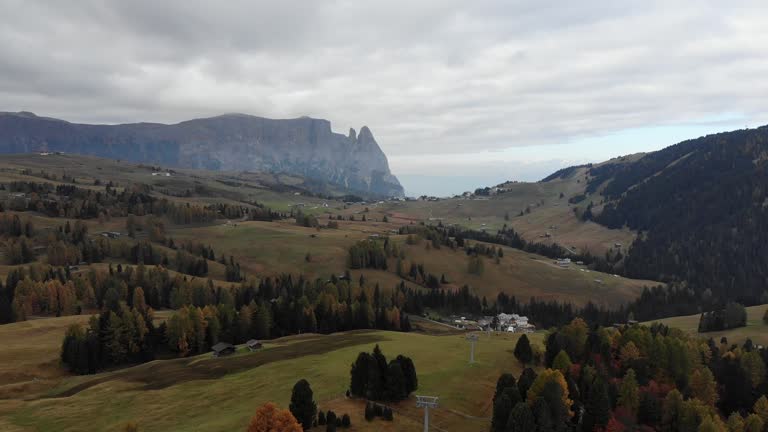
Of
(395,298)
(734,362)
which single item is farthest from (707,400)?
(395,298)

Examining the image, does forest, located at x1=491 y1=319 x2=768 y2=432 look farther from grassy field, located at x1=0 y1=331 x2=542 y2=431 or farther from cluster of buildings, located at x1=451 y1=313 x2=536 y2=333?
cluster of buildings, located at x1=451 y1=313 x2=536 y2=333

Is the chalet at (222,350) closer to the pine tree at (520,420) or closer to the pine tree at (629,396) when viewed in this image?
the pine tree at (520,420)

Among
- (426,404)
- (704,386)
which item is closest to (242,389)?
(426,404)

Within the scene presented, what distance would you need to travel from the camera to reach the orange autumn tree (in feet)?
177

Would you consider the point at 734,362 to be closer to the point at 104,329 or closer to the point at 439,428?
the point at 439,428

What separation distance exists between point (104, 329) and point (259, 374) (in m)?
50.1

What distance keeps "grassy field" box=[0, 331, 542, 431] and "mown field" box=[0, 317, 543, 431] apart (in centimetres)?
14

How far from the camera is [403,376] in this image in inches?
2864

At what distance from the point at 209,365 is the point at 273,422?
4946 centimetres

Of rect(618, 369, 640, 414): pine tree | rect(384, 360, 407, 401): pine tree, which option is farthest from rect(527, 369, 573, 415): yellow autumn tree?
rect(384, 360, 407, 401): pine tree

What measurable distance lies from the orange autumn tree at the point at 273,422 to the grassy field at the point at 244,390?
9370mm

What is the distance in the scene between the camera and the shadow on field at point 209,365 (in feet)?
295

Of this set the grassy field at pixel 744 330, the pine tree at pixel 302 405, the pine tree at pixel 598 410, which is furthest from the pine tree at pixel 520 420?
the grassy field at pixel 744 330

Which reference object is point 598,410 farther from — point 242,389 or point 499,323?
point 499,323
